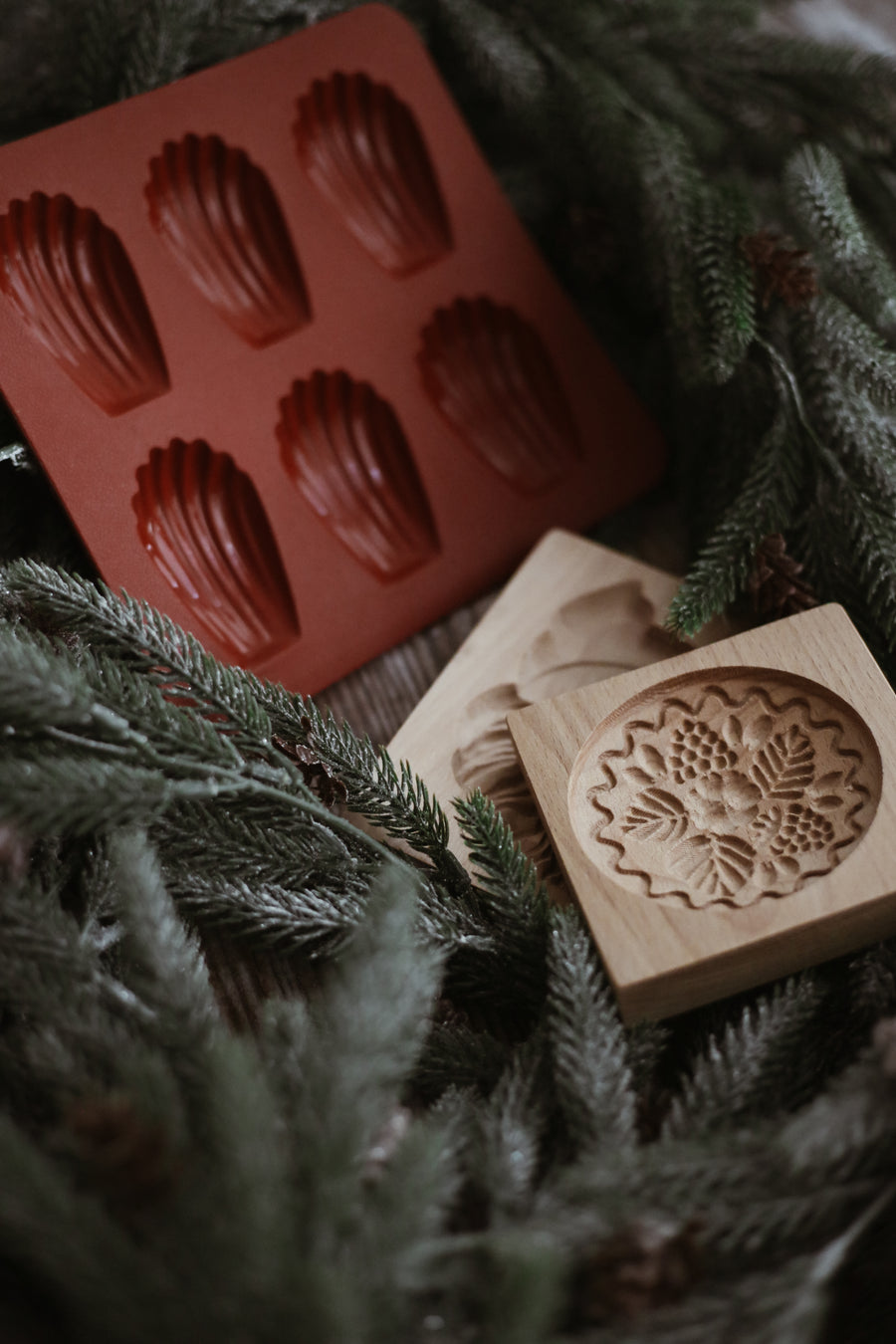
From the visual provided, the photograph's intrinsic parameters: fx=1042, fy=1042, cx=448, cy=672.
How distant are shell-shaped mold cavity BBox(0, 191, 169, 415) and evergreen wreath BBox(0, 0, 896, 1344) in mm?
97

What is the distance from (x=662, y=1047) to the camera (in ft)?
1.82

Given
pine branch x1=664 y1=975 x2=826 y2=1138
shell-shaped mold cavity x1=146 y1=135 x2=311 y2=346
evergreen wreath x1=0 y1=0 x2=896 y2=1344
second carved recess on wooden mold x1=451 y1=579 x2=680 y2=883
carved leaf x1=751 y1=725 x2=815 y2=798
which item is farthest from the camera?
shell-shaped mold cavity x1=146 y1=135 x2=311 y2=346

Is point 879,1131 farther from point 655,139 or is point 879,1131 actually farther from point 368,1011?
point 655,139

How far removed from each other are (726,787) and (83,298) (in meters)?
0.61

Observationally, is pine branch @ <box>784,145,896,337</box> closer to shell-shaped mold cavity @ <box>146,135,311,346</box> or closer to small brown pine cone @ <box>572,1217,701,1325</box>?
shell-shaped mold cavity @ <box>146,135,311,346</box>

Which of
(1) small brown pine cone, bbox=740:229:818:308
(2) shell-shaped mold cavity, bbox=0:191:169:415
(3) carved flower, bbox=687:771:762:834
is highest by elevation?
(2) shell-shaped mold cavity, bbox=0:191:169:415

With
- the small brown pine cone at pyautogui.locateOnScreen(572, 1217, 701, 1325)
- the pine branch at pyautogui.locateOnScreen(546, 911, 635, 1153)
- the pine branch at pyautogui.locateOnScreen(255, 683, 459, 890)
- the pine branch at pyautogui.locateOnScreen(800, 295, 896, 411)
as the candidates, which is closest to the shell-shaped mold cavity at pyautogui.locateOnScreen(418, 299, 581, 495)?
the pine branch at pyautogui.locateOnScreen(800, 295, 896, 411)

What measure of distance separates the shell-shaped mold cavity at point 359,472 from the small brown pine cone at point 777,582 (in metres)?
0.27

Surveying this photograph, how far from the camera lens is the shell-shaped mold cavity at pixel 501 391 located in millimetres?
902

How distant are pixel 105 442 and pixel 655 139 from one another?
1.62 ft

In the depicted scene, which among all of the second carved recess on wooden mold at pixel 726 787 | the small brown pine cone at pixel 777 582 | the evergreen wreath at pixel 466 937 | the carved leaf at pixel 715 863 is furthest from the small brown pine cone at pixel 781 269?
the carved leaf at pixel 715 863

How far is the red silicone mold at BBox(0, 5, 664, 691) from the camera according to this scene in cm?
78

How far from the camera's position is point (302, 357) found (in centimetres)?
84

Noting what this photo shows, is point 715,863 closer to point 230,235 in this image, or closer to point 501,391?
point 501,391
